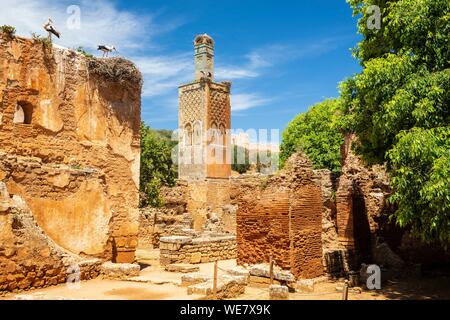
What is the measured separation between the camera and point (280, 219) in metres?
11.6

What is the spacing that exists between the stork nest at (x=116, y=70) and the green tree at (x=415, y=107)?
270 inches

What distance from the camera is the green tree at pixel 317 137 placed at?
1215 inches

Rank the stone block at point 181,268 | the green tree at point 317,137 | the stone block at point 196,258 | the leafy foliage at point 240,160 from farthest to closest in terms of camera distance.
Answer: the leafy foliage at point 240,160 → the green tree at point 317,137 → the stone block at point 196,258 → the stone block at point 181,268

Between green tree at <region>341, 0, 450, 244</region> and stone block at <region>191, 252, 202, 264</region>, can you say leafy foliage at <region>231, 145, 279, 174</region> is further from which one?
green tree at <region>341, 0, 450, 244</region>

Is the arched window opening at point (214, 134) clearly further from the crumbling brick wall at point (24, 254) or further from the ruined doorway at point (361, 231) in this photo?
the crumbling brick wall at point (24, 254)

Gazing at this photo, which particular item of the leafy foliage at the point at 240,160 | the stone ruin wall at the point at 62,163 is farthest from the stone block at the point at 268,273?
the leafy foliage at the point at 240,160

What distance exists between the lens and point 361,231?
49.5ft

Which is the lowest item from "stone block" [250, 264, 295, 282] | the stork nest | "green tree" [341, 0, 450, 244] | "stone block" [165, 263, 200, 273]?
"stone block" [165, 263, 200, 273]

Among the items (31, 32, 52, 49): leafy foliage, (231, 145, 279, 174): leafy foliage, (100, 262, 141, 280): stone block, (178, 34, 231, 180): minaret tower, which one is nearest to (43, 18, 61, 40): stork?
(31, 32, 52, 49): leafy foliage

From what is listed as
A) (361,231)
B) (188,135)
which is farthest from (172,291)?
(188,135)

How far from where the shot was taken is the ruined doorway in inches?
583

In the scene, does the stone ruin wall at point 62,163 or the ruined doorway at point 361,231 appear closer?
the stone ruin wall at point 62,163

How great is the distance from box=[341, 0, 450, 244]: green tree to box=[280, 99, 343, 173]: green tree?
19111mm

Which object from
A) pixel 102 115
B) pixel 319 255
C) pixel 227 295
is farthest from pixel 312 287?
pixel 102 115
